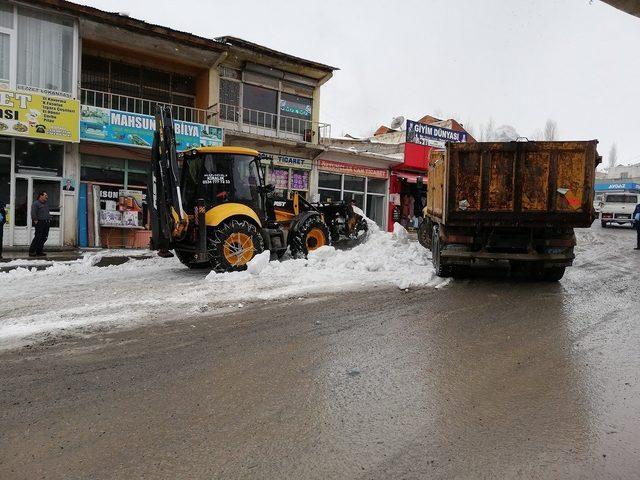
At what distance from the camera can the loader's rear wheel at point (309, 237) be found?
11211mm

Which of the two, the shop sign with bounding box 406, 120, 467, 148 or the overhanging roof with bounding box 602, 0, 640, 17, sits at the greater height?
the shop sign with bounding box 406, 120, 467, 148

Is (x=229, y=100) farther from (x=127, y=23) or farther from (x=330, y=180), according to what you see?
(x=330, y=180)

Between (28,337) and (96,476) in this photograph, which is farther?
(28,337)

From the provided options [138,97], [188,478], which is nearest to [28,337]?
[188,478]

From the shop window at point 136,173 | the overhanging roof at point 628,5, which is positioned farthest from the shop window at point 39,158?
the overhanging roof at point 628,5

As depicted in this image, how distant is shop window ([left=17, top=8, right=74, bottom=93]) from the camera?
1488cm

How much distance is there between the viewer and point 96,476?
105 inches

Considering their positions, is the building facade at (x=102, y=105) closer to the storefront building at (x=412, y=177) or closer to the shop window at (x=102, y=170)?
the shop window at (x=102, y=170)

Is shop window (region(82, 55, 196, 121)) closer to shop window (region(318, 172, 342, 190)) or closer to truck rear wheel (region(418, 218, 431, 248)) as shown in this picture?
shop window (region(318, 172, 342, 190))

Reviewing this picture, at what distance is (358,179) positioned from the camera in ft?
81.9

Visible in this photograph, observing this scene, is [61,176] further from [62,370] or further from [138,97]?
[62,370]

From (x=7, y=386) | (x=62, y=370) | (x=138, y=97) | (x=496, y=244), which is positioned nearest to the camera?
(x=7, y=386)

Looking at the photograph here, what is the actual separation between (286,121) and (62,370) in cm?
1866

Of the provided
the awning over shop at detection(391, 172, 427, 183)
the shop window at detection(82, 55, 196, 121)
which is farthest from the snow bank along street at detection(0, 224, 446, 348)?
the awning over shop at detection(391, 172, 427, 183)
